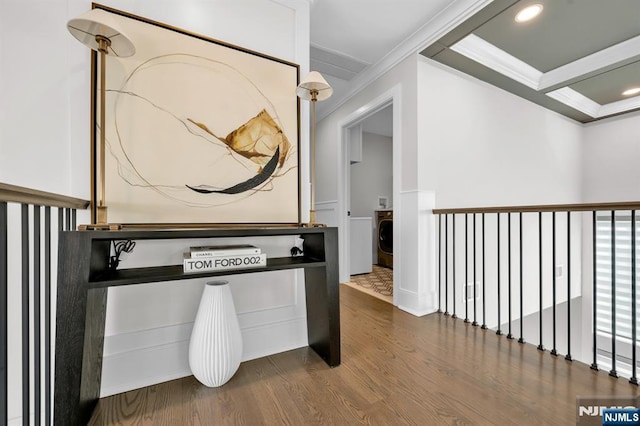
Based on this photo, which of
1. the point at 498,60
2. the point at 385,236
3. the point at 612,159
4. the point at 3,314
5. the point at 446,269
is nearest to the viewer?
the point at 3,314

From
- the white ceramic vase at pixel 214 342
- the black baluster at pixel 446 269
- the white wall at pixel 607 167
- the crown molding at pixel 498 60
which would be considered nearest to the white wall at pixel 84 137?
the white ceramic vase at pixel 214 342

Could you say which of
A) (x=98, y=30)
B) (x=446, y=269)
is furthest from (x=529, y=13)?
(x=98, y=30)

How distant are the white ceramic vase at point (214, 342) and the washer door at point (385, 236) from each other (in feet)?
11.3

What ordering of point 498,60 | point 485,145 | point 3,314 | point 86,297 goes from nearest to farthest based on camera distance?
1. point 3,314
2. point 86,297
3. point 498,60
4. point 485,145

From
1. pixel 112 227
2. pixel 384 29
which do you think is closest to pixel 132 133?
pixel 112 227

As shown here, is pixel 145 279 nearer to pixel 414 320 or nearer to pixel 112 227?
pixel 112 227

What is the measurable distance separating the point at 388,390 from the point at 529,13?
8.67 feet

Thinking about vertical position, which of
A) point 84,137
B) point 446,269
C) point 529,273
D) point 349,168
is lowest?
point 529,273

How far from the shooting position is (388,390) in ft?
4.29

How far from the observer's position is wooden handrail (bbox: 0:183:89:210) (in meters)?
0.67

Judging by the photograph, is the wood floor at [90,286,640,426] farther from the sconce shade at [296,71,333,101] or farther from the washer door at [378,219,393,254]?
the washer door at [378,219,393,254]

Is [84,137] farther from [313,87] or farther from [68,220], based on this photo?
[313,87]

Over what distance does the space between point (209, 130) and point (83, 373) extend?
1.22 meters

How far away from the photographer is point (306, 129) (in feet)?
6.02
